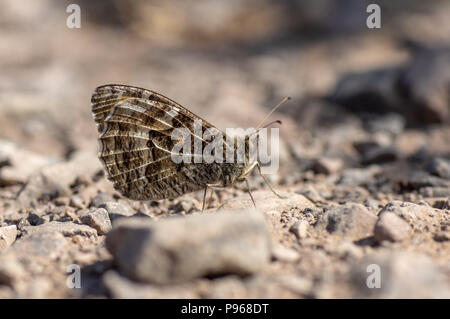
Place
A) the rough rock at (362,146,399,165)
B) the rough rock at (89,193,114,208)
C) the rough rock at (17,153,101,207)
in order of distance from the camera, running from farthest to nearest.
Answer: the rough rock at (362,146,399,165) < the rough rock at (17,153,101,207) < the rough rock at (89,193,114,208)

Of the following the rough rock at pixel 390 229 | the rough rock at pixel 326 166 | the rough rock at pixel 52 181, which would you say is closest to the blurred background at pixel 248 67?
the rough rock at pixel 326 166

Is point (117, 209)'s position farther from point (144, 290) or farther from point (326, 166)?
point (326, 166)

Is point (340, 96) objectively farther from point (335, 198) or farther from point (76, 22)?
point (76, 22)

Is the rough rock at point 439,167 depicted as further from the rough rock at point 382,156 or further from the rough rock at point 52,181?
the rough rock at point 52,181

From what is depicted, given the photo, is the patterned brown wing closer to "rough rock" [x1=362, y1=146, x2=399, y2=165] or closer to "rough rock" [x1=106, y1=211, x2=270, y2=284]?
"rough rock" [x1=106, y1=211, x2=270, y2=284]

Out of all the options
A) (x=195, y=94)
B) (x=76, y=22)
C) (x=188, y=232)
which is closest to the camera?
(x=188, y=232)

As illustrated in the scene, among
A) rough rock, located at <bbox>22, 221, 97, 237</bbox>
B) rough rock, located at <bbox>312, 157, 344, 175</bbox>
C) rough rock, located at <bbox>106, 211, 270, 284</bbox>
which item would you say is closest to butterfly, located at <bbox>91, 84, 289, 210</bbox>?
rough rock, located at <bbox>22, 221, 97, 237</bbox>

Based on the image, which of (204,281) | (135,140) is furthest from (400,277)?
(135,140)
